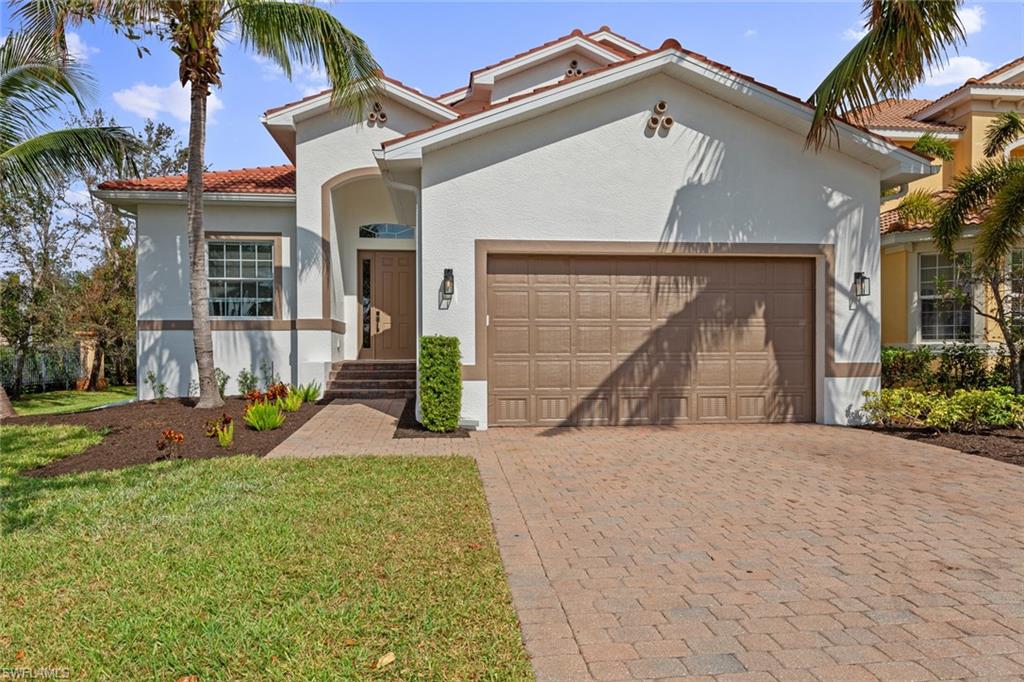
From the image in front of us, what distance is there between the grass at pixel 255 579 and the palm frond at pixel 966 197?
935 cm

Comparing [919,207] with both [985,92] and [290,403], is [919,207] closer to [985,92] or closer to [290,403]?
[985,92]

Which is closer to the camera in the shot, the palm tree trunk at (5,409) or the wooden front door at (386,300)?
the palm tree trunk at (5,409)

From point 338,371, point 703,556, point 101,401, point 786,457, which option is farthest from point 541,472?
point 101,401

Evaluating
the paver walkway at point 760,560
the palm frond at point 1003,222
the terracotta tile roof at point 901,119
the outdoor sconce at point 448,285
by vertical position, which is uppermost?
the terracotta tile roof at point 901,119

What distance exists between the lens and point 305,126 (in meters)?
12.9

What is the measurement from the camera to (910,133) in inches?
615

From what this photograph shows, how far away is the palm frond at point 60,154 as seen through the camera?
10367 mm

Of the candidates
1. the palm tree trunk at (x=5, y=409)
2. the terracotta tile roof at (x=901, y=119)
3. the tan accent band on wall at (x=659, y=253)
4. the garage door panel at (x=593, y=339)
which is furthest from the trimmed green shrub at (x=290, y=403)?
the terracotta tile roof at (x=901, y=119)

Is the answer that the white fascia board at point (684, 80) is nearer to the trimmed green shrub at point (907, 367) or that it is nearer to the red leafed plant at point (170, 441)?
the trimmed green shrub at point (907, 367)

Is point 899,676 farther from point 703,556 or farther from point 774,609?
point 703,556

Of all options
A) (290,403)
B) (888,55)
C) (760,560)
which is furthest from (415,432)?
(888,55)

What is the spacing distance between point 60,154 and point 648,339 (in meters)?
10.8

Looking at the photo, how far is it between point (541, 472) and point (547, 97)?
218 inches

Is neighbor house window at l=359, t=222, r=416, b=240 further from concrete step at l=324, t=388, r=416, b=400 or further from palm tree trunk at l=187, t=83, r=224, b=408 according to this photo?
palm tree trunk at l=187, t=83, r=224, b=408
